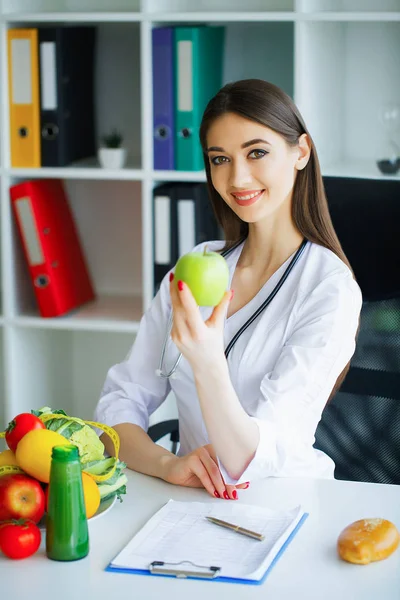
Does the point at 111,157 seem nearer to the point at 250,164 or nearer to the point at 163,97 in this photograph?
the point at 163,97

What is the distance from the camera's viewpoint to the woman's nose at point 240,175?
1.74 meters

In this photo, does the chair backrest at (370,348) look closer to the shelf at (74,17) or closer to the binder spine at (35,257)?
the shelf at (74,17)

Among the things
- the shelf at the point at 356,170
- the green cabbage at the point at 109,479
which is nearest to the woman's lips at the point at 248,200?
the green cabbage at the point at 109,479

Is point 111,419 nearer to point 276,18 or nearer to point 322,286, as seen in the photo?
point 322,286

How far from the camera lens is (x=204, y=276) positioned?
140cm

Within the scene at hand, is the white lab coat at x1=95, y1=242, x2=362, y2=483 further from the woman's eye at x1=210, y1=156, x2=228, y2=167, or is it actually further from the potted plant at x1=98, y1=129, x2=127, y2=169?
the potted plant at x1=98, y1=129, x2=127, y2=169

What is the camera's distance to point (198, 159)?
8.97 ft

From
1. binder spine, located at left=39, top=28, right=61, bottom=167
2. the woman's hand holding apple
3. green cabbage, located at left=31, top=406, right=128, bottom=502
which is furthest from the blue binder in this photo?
green cabbage, located at left=31, top=406, right=128, bottom=502

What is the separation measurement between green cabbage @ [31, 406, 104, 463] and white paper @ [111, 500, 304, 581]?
0.13m

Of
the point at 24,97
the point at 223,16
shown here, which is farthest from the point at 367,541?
the point at 24,97

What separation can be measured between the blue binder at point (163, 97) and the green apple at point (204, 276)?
52.6 inches

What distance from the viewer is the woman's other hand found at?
1461 mm

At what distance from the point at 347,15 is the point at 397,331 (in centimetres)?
103

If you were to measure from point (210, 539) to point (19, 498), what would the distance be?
0.88ft
